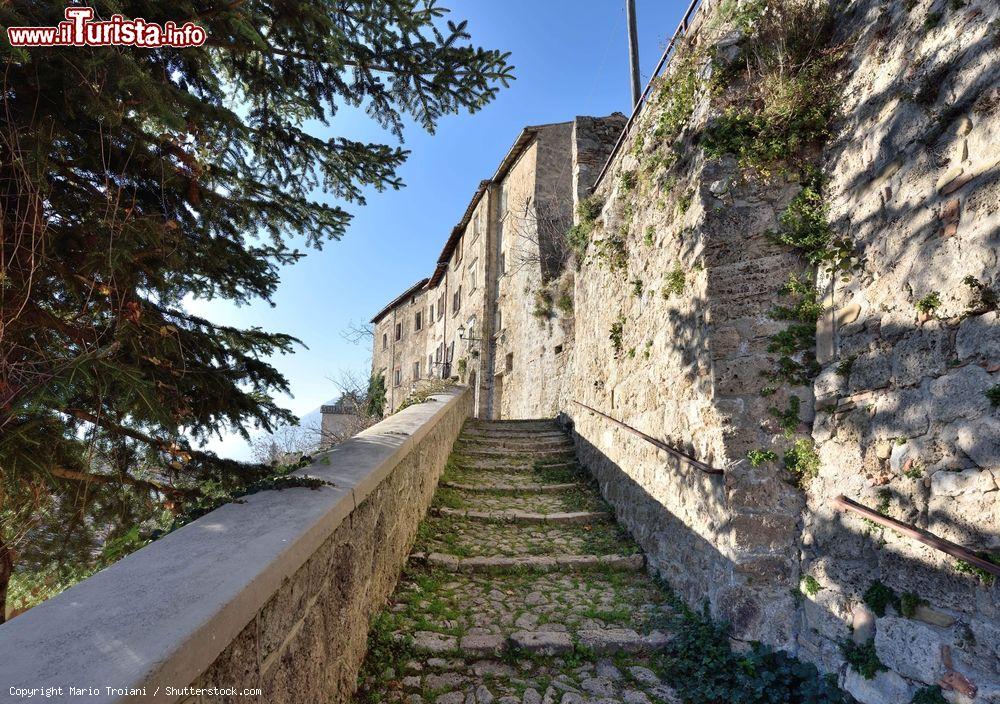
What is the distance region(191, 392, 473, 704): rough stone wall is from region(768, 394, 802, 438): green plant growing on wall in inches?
97.8

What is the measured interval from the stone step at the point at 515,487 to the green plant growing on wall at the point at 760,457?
301 cm

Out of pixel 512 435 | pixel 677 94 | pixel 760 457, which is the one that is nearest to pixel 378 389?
pixel 512 435

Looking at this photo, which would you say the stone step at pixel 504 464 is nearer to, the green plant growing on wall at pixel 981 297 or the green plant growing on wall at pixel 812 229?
the green plant growing on wall at pixel 812 229

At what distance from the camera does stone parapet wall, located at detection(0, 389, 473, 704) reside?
3.53ft

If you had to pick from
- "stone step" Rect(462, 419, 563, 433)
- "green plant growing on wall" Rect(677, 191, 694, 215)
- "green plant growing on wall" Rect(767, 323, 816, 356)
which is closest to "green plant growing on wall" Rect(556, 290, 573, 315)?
"stone step" Rect(462, 419, 563, 433)

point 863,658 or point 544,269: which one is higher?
point 544,269

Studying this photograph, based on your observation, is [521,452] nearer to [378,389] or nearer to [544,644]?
[544,644]

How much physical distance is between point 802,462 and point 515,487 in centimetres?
351

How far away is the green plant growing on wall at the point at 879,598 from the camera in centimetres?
232

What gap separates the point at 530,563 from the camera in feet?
13.4

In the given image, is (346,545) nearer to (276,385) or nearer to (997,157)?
(276,385)

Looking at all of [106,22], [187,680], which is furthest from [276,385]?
[187,680]

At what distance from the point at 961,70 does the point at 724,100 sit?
1.62m

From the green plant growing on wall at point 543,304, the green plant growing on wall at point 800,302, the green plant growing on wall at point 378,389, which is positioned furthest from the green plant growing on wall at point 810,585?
the green plant growing on wall at point 378,389
